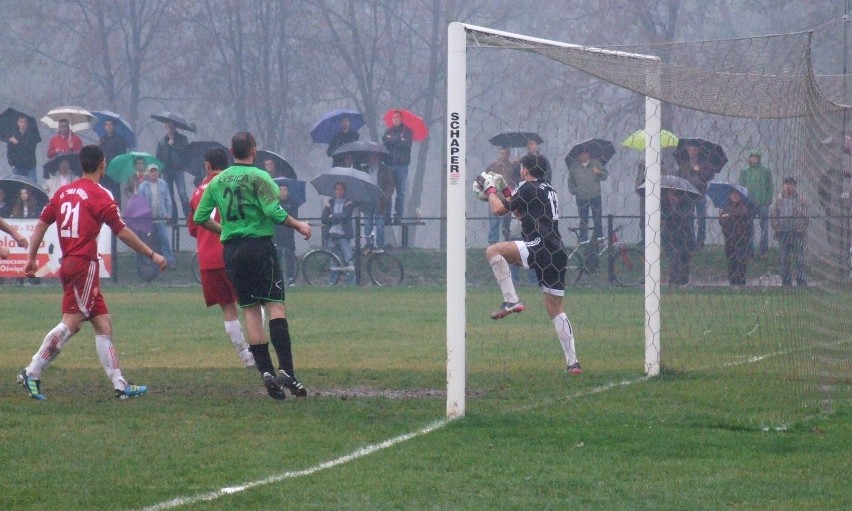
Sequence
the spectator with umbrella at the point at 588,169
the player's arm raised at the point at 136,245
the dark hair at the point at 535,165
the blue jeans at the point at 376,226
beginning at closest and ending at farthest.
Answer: the player's arm raised at the point at 136,245 → the dark hair at the point at 535,165 → the spectator with umbrella at the point at 588,169 → the blue jeans at the point at 376,226

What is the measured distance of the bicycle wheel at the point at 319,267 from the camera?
2459 cm

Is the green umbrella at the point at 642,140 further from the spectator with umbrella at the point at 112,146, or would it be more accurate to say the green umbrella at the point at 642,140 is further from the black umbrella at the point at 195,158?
the spectator with umbrella at the point at 112,146

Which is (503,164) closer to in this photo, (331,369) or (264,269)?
(331,369)

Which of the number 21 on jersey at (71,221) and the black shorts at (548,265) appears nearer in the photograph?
the number 21 on jersey at (71,221)

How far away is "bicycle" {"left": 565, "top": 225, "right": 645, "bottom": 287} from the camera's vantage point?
14203 mm

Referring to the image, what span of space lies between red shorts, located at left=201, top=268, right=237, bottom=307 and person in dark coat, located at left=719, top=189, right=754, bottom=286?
4.32 m

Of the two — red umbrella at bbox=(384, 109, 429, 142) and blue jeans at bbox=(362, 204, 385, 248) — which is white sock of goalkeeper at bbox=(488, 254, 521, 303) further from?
red umbrella at bbox=(384, 109, 429, 142)

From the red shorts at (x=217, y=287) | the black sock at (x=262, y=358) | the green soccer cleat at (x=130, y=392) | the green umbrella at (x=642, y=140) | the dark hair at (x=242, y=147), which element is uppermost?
the green umbrella at (x=642, y=140)

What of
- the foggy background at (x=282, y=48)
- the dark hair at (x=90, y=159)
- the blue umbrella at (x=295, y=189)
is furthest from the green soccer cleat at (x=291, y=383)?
the foggy background at (x=282, y=48)

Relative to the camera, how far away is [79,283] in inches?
347

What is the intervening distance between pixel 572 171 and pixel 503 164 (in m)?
1.02

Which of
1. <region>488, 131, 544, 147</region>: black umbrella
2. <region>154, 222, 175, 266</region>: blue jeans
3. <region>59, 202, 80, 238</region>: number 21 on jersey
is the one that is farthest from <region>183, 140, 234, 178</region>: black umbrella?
<region>59, 202, 80, 238</region>: number 21 on jersey

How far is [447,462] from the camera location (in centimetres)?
641

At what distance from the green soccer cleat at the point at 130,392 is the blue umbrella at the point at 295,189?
15931 millimetres
